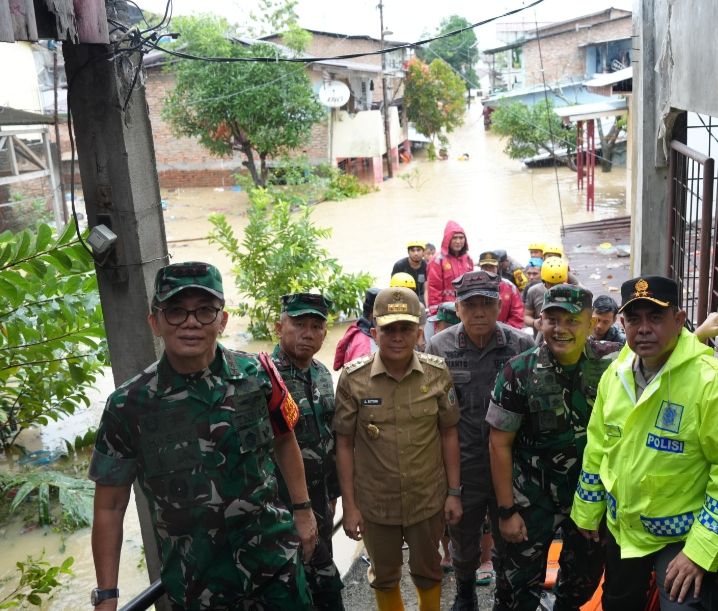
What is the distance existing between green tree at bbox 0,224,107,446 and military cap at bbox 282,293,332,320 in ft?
3.98

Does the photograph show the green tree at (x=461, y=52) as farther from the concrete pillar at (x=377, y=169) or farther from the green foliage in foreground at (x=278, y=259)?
the green foliage in foreground at (x=278, y=259)

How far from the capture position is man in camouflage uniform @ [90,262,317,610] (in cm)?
271

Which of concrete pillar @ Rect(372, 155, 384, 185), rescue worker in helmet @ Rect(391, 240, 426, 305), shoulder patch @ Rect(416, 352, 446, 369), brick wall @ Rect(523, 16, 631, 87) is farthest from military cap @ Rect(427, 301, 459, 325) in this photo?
brick wall @ Rect(523, 16, 631, 87)

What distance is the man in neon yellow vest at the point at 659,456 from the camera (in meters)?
2.71

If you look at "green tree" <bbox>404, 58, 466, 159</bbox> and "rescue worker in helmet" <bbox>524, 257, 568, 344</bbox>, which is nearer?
"rescue worker in helmet" <bbox>524, 257, 568, 344</bbox>

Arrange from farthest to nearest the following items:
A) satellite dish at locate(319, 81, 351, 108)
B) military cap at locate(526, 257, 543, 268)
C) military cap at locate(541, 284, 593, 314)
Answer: satellite dish at locate(319, 81, 351, 108)
military cap at locate(526, 257, 543, 268)
military cap at locate(541, 284, 593, 314)

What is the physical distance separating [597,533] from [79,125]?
120 inches

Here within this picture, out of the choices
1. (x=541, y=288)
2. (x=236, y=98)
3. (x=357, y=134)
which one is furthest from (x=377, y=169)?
(x=541, y=288)

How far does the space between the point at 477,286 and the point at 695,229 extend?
309 cm

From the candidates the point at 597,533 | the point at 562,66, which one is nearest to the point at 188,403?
the point at 597,533

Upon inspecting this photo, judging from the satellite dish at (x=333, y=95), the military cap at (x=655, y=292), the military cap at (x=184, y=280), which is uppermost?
the satellite dish at (x=333, y=95)

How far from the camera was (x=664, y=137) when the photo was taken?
664cm

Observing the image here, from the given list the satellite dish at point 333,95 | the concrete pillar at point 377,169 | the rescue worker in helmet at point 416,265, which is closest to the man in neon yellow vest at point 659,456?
the rescue worker in helmet at point 416,265

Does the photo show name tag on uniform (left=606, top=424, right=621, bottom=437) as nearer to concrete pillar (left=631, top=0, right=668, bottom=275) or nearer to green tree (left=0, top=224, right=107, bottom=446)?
green tree (left=0, top=224, right=107, bottom=446)
